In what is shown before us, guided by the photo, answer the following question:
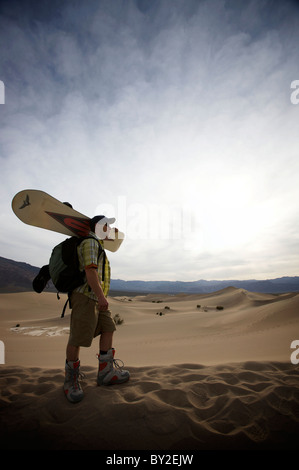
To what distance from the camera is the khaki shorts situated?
263 cm

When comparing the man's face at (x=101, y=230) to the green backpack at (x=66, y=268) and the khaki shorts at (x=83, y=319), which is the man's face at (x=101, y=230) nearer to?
the green backpack at (x=66, y=268)

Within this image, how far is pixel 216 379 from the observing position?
3.05 meters

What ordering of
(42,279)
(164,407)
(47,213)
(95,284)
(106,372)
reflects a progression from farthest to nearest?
(47,213)
(42,279)
(106,372)
(95,284)
(164,407)

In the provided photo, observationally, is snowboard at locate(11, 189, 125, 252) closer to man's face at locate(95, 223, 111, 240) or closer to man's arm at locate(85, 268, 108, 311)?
man's face at locate(95, 223, 111, 240)

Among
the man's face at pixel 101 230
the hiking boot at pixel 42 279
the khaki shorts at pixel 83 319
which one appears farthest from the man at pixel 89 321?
the hiking boot at pixel 42 279

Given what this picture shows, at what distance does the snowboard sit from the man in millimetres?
646

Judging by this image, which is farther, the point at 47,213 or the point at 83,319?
the point at 47,213

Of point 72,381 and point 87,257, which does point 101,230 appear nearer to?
point 87,257

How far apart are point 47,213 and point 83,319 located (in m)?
1.85

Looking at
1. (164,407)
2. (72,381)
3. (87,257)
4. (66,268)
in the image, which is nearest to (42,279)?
(66,268)

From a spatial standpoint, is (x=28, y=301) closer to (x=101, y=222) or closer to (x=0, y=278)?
(x=101, y=222)

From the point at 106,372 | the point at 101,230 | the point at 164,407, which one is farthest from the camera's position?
the point at 101,230

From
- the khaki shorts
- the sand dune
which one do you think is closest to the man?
the khaki shorts

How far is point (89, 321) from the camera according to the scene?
271 centimetres
